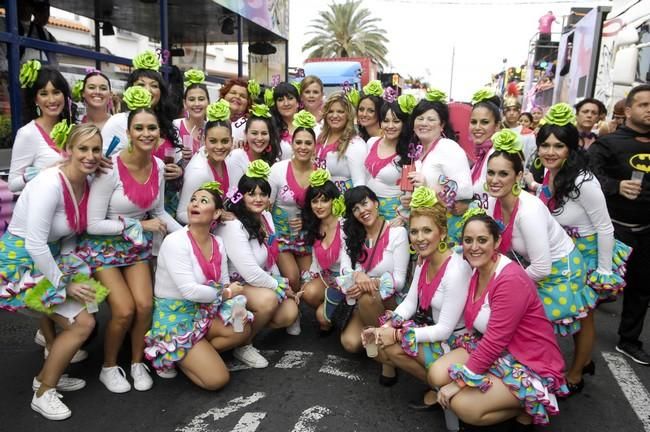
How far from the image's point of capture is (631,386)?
10.7ft

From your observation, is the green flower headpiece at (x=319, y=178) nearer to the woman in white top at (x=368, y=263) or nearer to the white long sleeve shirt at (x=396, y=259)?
the woman in white top at (x=368, y=263)

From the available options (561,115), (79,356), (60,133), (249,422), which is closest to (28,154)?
(60,133)

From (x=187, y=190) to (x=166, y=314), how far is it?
97 centimetres

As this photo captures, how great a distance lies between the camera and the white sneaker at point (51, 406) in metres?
2.79

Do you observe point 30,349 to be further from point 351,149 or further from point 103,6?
point 103,6

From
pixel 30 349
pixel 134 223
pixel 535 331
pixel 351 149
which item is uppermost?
pixel 351 149

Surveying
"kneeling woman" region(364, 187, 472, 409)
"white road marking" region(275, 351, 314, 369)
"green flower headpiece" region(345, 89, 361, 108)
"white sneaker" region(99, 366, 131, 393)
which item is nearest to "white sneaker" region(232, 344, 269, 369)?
"white road marking" region(275, 351, 314, 369)

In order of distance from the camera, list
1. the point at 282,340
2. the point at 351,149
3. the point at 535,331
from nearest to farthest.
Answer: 1. the point at 535,331
2. the point at 282,340
3. the point at 351,149

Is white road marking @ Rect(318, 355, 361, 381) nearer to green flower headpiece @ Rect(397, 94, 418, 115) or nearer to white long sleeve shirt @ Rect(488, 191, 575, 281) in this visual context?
white long sleeve shirt @ Rect(488, 191, 575, 281)

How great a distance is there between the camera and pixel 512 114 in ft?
21.7

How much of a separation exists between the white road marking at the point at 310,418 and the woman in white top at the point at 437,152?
63.8 inches

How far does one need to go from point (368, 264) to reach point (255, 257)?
31.7 inches

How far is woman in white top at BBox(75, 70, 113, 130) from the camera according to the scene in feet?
12.2

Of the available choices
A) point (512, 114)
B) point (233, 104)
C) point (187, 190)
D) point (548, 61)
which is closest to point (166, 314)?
point (187, 190)
